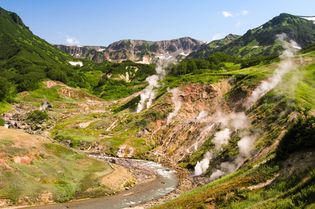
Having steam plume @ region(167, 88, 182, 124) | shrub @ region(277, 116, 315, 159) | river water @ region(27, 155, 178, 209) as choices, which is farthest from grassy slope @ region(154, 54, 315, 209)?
steam plume @ region(167, 88, 182, 124)

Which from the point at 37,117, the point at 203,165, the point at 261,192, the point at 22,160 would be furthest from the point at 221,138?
the point at 37,117

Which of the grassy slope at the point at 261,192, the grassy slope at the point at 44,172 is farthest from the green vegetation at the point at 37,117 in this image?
the grassy slope at the point at 261,192

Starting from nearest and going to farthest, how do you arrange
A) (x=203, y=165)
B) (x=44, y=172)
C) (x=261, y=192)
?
(x=261, y=192)
(x=44, y=172)
(x=203, y=165)

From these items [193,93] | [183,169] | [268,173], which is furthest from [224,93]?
[268,173]

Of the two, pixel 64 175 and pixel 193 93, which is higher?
pixel 193 93

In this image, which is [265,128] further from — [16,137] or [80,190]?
[16,137]

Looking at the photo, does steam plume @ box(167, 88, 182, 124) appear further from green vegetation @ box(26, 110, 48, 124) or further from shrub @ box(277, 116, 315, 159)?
shrub @ box(277, 116, 315, 159)

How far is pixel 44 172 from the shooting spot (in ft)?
227

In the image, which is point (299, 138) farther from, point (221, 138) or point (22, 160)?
point (221, 138)

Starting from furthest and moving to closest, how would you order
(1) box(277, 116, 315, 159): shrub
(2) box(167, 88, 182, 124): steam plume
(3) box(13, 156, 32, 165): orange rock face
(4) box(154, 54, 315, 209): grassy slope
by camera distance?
(2) box(167, 88, 182, 124): steam plume → (3) box(13, 156, 32, 165): orange rock face → (1) box(277, 116, 315, 159): shrub → (4) box(154, 54, 315, 209): grassy slope

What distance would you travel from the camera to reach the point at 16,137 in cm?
7400

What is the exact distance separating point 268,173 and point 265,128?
162 ft

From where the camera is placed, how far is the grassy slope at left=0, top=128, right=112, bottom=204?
6240cm

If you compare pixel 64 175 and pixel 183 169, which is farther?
pixel 183 169
